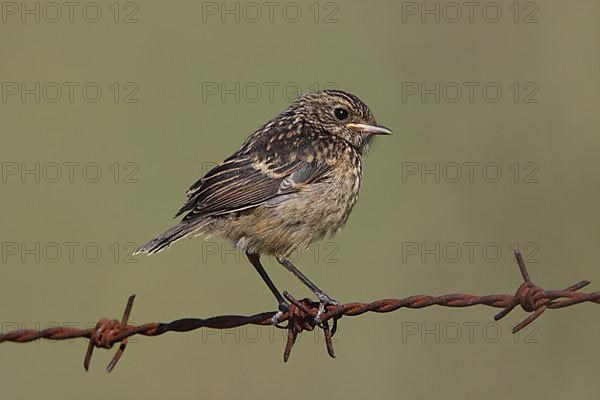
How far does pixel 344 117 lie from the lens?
8016 mm

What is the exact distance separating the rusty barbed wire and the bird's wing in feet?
→ 3.91

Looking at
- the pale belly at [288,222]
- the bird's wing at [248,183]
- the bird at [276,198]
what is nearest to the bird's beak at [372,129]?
the bird at [276,198]

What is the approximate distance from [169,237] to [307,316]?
1327mm

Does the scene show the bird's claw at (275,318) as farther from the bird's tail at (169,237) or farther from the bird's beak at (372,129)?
the bird's beak at (372,129)

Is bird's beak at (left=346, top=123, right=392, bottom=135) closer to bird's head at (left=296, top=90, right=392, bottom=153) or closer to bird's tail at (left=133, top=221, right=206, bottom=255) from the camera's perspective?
bird's head at (left=296, top=90, right=392, bottom=153)

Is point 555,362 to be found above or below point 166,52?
below

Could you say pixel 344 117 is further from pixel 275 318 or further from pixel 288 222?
pixel 275 318

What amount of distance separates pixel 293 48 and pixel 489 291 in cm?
521

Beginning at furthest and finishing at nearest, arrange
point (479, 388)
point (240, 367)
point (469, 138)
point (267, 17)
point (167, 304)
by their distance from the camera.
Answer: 1. point (267, 17)
2. point (469, 138)
3. point (167, 304)
4. point (240, 367)
5. point (479, 388)

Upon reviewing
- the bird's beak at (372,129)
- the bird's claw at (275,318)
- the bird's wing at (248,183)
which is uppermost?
the bird's beak at (372,129)

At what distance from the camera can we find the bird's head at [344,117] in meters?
7.90

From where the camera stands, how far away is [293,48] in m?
14.0

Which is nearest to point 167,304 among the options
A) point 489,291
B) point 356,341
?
point 356,341

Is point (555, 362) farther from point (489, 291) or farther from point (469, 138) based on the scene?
point (469, 138)
